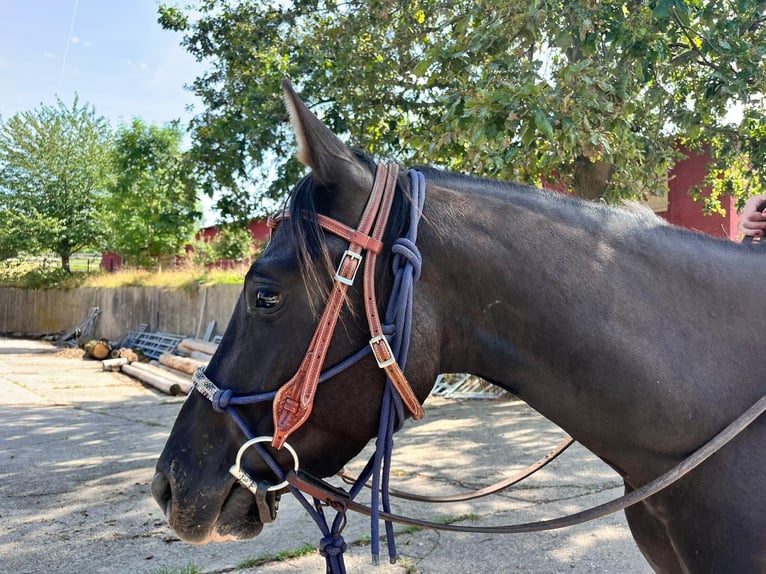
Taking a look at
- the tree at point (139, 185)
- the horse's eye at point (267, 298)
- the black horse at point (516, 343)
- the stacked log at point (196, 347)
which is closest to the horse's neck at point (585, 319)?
the black horse at point (516, 343)

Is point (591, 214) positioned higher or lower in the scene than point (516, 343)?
higher

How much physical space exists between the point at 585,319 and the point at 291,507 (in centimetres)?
359

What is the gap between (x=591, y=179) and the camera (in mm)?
6410

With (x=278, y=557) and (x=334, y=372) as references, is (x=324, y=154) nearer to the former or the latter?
(x=334, y=372)

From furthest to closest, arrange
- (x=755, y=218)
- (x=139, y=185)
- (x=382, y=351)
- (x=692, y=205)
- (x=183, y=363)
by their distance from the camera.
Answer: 1. (x=139, y=185)
2. (x=183, y=363)
3. (x=692, y=205)
4. (x=755, y=218)
5. (x=382, y=351)

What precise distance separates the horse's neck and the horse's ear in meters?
0.22

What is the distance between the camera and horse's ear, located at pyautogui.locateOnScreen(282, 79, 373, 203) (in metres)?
1.32

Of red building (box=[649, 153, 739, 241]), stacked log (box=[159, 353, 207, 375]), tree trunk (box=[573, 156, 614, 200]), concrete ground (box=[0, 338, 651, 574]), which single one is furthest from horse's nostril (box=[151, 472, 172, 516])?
red building (box=[649, 153, 739, 241])

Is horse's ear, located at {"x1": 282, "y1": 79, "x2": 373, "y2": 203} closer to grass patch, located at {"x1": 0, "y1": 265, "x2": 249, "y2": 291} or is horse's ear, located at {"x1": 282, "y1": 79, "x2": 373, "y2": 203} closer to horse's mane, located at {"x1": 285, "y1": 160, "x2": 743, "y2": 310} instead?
horse's mane, located at {"x1": 285, "y1": 160, "x2": 743, "y2": 310}

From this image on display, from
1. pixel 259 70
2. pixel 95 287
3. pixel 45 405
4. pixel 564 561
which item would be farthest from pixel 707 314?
pixel 95 287

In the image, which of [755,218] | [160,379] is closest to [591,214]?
[755,218]

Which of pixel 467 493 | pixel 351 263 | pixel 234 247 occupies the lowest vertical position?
pixel 467 493

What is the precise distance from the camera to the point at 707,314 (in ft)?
4.68

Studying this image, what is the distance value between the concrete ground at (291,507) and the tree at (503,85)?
2668 millimetres
